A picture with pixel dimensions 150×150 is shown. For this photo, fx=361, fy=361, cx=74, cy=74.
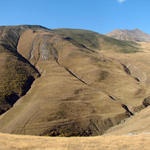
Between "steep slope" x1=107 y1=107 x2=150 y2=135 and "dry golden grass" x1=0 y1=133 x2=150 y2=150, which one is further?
"steep slope" x1=107 y1=107 x2=150 y2=135

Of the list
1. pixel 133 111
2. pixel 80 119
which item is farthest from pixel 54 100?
pixel 133 111

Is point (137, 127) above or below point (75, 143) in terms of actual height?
below

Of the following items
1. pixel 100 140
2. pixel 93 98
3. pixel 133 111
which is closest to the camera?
pixel 100 140

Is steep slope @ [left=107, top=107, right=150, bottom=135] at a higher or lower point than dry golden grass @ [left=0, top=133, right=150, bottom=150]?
lower

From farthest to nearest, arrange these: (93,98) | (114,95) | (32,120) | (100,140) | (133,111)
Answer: (114,95)
(93,98)
(133,111)
(32,120)
(100,140)

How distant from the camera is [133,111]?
154m

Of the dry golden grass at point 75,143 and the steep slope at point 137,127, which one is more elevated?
the dry golden grass at point 75,143

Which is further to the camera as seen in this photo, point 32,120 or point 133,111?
point 133,111

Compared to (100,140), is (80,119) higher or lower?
lower

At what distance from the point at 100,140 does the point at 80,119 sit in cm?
9767

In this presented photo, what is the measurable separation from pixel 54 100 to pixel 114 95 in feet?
122

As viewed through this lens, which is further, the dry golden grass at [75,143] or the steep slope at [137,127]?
the steep slope at [137,127]

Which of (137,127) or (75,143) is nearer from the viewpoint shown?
(75,143)

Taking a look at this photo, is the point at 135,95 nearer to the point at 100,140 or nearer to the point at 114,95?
the point at 114,95
